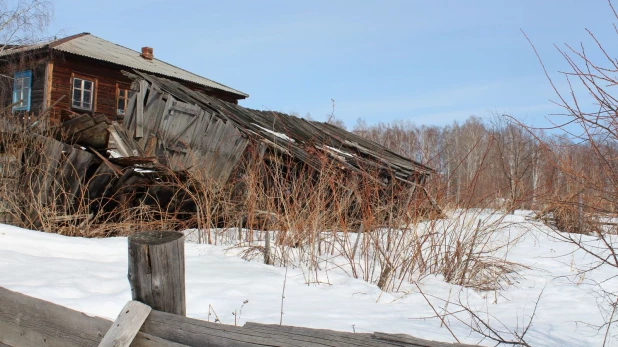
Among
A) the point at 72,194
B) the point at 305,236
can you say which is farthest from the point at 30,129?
the point at 305,236

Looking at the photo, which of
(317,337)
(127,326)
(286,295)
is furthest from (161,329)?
(286,295)

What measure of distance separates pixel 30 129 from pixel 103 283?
499 cm

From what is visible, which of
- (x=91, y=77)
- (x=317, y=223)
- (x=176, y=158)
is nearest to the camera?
(x=317, y=223)

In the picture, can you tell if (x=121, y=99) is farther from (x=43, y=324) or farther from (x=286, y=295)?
(x=43, y=324)

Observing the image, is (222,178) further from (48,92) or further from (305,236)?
(48,92)

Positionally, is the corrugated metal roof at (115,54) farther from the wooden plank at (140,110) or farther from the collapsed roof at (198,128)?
the collapsed roof at (198,128)

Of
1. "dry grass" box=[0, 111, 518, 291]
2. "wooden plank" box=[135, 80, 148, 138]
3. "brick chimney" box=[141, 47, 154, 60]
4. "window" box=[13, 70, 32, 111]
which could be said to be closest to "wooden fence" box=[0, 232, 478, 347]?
"dry grass" box=[0, 111, 518, 291]

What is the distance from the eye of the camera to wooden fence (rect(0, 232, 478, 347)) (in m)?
2.13

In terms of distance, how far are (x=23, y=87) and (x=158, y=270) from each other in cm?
2257

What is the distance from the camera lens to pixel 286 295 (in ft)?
16.3

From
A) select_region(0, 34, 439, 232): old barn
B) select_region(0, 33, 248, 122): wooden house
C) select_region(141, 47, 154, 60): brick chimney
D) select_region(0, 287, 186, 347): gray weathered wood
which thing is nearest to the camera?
select_region(0, 287, 186, 347): gray weathered wood

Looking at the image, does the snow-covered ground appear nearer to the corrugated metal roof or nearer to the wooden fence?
the wooden fence

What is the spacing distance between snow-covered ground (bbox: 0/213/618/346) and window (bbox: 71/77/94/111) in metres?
15.9

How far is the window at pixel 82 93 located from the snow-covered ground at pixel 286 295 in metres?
15.9
